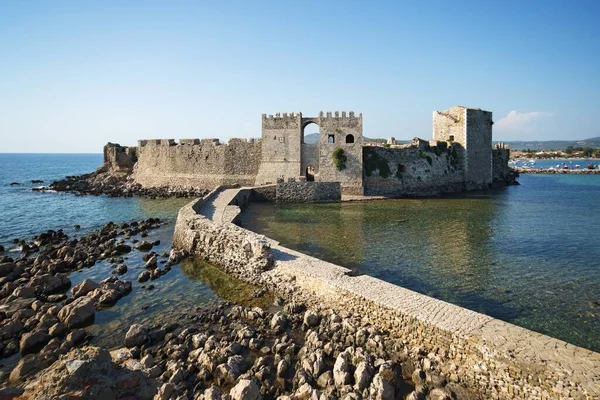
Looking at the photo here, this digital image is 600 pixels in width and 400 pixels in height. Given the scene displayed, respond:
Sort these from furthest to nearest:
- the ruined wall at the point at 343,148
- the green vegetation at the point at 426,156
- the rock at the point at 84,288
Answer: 1. the green vegetation at the point at 426,156
2. the ruined wall at the point at 343,148
3. the rock at the point at 84,288

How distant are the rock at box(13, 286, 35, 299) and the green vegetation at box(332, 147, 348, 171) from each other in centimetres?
2308

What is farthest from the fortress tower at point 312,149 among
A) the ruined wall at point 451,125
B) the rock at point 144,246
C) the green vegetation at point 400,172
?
the rock at point 144,246

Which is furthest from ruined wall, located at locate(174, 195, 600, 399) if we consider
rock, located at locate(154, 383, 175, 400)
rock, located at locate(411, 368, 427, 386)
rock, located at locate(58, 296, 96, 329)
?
rock, located at locate(58, 296, 96, 329)

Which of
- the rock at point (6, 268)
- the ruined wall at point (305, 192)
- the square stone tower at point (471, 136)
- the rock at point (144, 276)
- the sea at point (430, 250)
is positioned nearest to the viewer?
the sea at point (430, 250)

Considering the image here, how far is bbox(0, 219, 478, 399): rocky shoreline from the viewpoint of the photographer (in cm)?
555

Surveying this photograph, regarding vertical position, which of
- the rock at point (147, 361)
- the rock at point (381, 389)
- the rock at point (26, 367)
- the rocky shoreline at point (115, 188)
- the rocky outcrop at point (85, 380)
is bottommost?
the rock at point (26, 367)

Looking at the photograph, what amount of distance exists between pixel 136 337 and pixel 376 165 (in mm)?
26330

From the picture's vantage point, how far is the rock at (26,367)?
7.41 m

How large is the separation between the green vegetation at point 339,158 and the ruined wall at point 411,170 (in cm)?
214

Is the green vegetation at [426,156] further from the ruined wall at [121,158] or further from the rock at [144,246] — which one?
the ruined wall at [121,158]

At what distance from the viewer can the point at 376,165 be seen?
3203cm

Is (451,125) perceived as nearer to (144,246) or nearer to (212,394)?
(144,246)

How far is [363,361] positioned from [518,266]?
8570 millimetres

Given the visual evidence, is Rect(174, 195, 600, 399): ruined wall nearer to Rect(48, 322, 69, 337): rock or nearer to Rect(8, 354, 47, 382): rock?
Result: Rect(48, 322, 69, 337): rock
